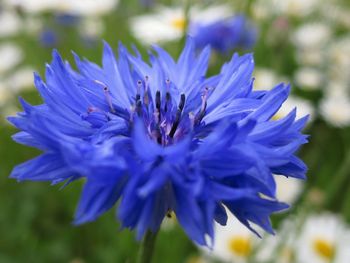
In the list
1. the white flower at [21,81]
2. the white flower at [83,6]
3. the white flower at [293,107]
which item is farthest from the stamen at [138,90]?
the white flower at [83,6]

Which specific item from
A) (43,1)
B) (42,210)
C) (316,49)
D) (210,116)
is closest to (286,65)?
(316,49)

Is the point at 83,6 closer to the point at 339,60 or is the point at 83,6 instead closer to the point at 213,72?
the point at 213,72

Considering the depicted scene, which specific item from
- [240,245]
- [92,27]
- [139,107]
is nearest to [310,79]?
[240,245]

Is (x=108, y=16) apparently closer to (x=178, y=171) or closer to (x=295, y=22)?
(x=295, y=22)

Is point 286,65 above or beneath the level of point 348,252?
beneath

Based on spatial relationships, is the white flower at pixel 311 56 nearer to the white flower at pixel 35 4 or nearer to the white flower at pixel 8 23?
the white flower at pixel 35 4

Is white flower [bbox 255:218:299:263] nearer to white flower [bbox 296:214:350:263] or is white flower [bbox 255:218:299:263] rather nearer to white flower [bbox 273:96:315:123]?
white flower [bbox 296:214:350:263]

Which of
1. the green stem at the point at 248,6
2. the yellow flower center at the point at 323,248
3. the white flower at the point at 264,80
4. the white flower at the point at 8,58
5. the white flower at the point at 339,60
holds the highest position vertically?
the green stem at the point at 248,6

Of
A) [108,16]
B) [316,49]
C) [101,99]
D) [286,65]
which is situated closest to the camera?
[101,99]
